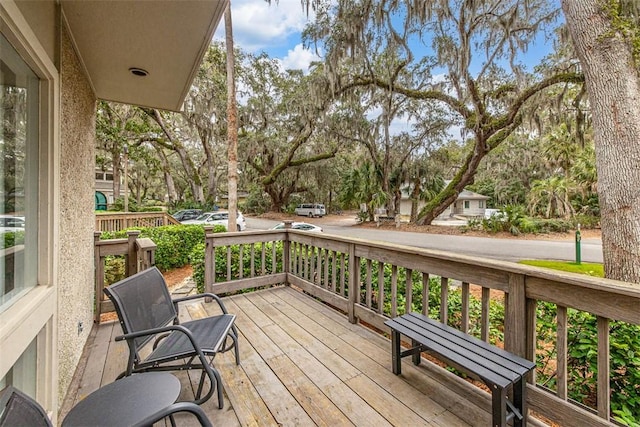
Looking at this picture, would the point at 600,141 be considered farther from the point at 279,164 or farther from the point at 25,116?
the point at 279,164

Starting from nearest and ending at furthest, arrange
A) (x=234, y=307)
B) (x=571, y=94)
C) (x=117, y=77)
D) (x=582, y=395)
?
(x=582, y=395) → (x=117, y=77) → (x=234, y=307) → (x=571, y=94)

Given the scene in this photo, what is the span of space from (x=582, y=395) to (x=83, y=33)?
4173 mm

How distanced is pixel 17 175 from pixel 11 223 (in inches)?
9.6

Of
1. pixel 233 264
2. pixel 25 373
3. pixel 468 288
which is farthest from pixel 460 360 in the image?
pixel 233 264

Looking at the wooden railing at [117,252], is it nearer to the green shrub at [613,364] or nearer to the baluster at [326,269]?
the baluster at [326,269]

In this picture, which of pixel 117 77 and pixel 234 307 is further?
pixel 234 307

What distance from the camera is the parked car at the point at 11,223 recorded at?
127cm

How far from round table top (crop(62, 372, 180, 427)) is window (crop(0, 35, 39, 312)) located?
556mm

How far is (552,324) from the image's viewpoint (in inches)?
84.4

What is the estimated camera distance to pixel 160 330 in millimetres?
1737

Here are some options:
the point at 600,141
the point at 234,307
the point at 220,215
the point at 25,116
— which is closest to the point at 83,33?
the point at 25,116

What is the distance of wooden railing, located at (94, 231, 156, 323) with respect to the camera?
10.3ft

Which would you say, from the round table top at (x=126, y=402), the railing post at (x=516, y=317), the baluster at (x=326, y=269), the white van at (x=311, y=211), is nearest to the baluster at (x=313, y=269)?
the baluster at (x=326, y=269)

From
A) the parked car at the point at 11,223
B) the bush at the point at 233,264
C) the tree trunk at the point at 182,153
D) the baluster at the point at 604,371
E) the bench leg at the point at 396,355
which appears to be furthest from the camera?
the tree trunk at the point at 182,153
